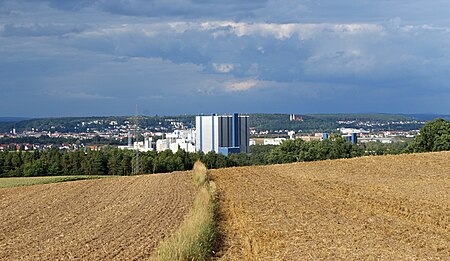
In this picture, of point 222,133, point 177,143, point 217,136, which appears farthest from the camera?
point 177,143

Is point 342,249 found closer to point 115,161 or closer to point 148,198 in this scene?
point 148,198

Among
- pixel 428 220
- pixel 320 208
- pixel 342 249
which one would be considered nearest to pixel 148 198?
pixel 320 208

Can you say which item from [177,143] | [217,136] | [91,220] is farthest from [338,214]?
[177,143]

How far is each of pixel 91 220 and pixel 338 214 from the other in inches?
315

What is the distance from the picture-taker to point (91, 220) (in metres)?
22.1

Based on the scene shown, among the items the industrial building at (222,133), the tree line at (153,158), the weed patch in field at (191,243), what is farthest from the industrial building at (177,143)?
the weed patch in field at (191,243)

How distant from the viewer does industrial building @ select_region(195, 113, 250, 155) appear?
14088cm

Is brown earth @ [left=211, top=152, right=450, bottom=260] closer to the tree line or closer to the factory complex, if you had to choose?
the tree line

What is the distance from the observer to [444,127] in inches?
2741

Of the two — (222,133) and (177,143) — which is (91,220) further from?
(177,143)

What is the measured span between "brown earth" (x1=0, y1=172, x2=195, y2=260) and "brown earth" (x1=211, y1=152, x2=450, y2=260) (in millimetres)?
1909

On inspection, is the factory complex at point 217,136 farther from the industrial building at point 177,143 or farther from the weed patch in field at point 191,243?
the weed patch in field at point 191,243

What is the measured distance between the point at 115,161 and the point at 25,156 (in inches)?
428

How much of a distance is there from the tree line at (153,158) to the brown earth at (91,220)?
3955 centimetres
